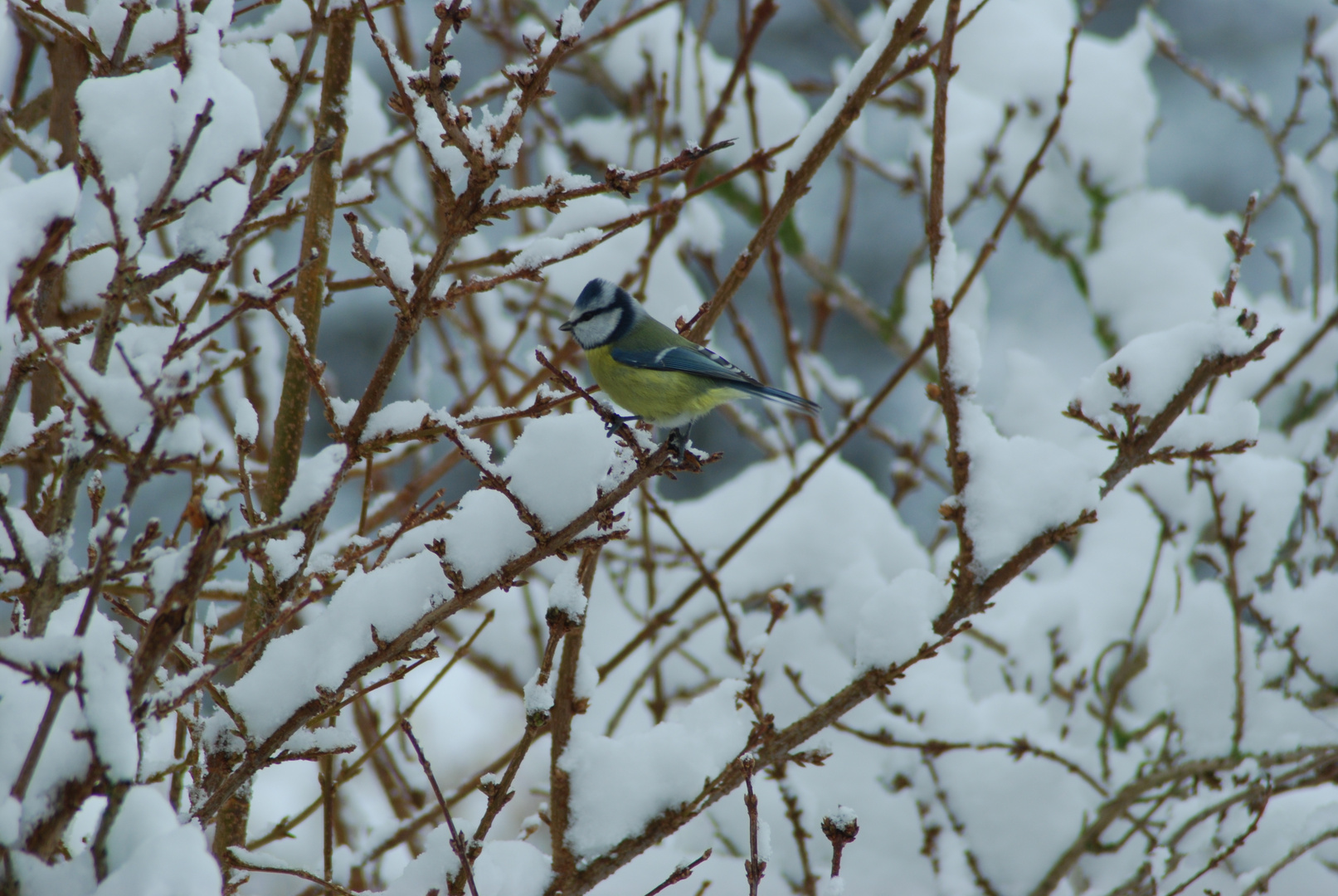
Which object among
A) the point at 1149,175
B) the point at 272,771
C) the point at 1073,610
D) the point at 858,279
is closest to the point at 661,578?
the point at 1073,610

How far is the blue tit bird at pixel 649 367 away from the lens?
2.43m

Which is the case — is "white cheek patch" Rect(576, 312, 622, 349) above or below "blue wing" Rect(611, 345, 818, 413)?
above

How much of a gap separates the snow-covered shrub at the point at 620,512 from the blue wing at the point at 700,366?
237mm

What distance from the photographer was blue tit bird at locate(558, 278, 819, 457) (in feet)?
7.97

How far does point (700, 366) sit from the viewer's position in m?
2.42

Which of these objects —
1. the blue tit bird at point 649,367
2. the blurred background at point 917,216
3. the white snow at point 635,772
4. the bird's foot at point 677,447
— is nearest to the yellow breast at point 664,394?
the blue tit bird at point 649,367

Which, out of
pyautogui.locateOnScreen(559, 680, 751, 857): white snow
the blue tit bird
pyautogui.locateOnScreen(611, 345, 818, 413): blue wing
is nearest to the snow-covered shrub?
pyautogui.locateOnScreen(559, 680, 751, 857): white snow

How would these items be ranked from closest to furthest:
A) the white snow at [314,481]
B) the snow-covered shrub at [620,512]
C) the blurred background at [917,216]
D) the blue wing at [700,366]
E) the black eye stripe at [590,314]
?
the snow-covered shrub at [620,512] < the white snow at [314,481] < the blue wing at [700,366] < the black eye stripe at [590,314] < the blurred background at [917,216]

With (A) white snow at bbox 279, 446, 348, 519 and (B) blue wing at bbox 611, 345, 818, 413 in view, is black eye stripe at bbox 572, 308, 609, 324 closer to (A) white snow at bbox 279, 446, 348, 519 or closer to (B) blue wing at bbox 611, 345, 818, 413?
(B) blue wing at bbox 611, 345, 818, 413

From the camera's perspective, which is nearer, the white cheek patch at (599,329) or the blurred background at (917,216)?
the white cheek patch at (599,329)

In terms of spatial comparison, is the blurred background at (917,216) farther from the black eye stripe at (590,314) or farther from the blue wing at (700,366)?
the blue wing at (700,366)

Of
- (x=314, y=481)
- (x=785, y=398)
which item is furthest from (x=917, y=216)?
(x=314, y=481)

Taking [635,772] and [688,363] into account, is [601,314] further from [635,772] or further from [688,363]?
[635,772]

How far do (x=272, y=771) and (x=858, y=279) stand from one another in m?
7.53
